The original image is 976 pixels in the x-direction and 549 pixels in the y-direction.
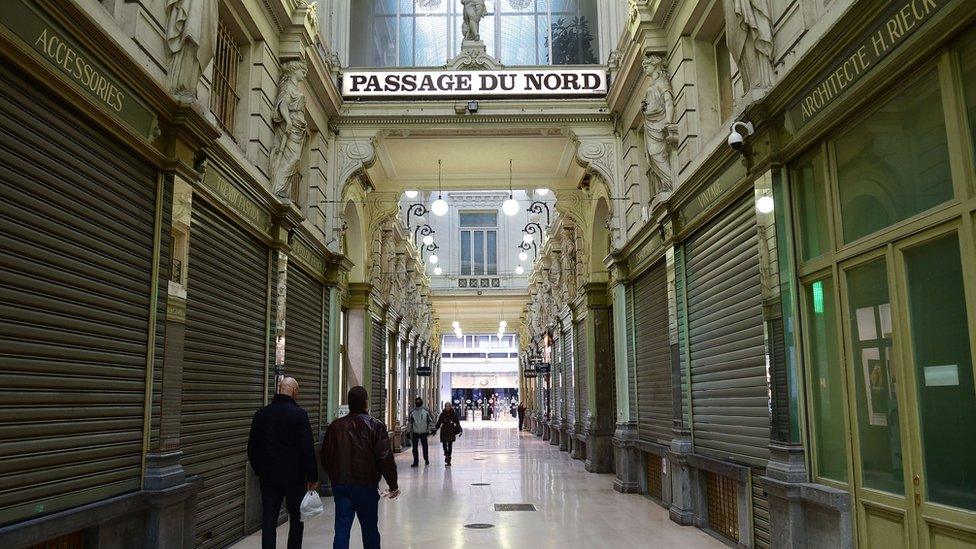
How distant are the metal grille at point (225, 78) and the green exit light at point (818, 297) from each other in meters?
6.49

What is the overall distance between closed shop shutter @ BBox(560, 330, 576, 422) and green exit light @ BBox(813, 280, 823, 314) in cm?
1333

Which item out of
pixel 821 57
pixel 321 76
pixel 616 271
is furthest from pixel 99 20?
pixel 616 271

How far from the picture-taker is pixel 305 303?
12.0 metres

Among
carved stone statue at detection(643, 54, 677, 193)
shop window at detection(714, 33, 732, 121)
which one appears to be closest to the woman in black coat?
carved stone statue at detection(643, 54, 677, 193)

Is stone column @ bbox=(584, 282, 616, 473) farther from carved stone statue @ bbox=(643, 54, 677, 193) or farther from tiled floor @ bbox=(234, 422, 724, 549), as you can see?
carved stone statue @ bbox=(643, 54, 677, 193)

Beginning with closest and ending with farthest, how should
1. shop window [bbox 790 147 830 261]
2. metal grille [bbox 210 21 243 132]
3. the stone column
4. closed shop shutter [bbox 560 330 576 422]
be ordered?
shop window [bbox 790 147 830 261] → metal grille [bbox 210 21 243 132] → the stone column → closed shop shutter [bbox 560 330 576 422]

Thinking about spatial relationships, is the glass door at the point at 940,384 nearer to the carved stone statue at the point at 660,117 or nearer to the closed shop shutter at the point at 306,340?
the carved stone statue at the point at 660,117

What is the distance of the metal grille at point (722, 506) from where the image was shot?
321 inches

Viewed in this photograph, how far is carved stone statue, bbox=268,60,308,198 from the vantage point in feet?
32.5

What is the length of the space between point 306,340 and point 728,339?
6761 millimetres

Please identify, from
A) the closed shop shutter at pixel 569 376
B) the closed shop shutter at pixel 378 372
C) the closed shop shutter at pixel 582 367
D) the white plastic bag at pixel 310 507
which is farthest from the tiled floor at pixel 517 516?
the closed shop shutter at pixel 569 376

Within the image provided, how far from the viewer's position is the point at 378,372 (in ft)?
62.6

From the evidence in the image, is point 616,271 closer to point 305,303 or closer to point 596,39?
point 596,39

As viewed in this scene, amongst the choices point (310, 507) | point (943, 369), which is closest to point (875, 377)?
point (943, 369)
